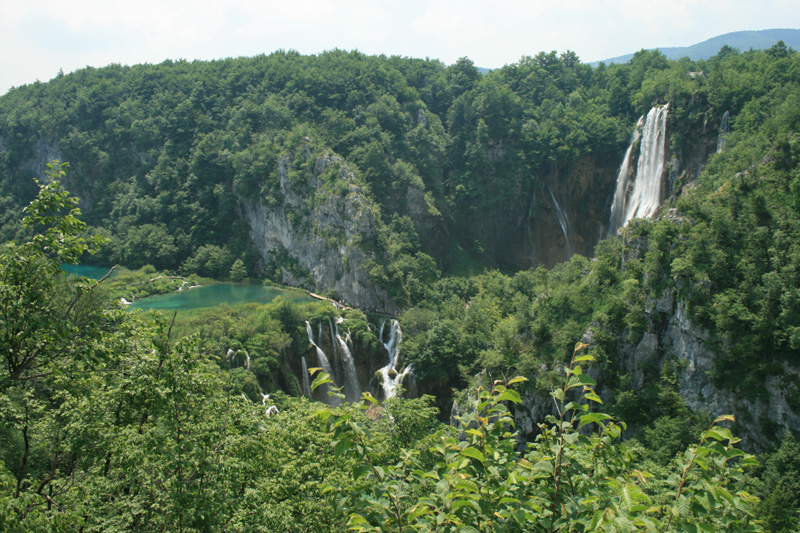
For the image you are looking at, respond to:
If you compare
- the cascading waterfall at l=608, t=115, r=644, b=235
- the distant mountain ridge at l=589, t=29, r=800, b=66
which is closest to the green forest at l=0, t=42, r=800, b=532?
the cascading waterfall at l=608, t=115, r=644, b=235

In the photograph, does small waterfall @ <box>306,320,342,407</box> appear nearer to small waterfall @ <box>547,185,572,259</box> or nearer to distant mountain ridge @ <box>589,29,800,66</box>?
small waterfall @ <box>547,185,572,259</box>

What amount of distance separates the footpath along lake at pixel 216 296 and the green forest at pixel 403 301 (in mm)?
1495

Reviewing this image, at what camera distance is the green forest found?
207 inches

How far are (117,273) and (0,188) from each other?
2629 centimetres

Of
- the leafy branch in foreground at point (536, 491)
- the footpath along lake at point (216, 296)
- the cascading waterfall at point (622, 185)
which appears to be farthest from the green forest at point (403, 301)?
the cascading waterfall at point (622, 185)

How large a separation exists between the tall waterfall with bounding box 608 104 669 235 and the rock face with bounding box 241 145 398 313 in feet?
66.2

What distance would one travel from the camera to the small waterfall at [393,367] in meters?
30.5

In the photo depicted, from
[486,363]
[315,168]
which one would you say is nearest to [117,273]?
[315,168]

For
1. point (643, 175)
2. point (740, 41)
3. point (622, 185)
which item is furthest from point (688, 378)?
point (740, 41)

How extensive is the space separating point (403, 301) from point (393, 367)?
779cm

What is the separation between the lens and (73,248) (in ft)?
21.2

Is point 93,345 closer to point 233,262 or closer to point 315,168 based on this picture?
point 315,168

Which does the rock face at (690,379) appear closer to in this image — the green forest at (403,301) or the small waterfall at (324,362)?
the green forest at (403,301)

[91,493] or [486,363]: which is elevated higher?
[91,493]
